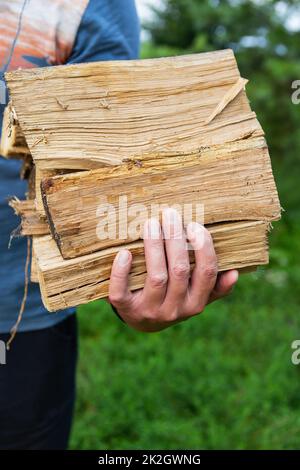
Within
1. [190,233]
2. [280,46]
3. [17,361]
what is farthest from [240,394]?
[280,46]

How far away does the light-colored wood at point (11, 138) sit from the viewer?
152 centimetres

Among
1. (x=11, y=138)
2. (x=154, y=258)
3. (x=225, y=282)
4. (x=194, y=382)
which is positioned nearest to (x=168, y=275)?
(x=154, y=258)

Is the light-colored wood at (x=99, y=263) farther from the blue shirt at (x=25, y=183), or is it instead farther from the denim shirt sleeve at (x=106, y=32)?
the denim shirt sleeve at (x=106, y=32)

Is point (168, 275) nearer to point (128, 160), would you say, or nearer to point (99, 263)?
point (99, 263)


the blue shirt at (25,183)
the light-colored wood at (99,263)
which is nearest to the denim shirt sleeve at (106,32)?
the blue shirt at (25,183)

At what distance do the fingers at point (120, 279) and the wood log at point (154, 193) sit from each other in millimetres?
44

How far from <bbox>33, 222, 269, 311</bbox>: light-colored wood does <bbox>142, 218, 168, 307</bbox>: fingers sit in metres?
0.03

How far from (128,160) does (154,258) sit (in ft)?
0.76

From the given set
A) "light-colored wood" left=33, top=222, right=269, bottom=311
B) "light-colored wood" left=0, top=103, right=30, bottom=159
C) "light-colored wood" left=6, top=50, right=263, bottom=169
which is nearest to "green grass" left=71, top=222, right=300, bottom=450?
"light-colored wood" left=33, top=222, right=269, bottom=311

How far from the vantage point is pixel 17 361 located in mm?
1910

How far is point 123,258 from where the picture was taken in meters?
1.45

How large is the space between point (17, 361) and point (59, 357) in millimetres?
148

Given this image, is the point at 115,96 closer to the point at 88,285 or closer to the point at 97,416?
the point at 88,285
